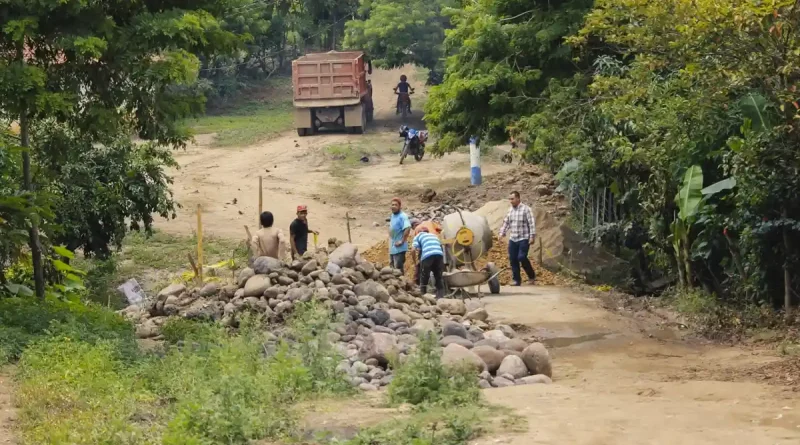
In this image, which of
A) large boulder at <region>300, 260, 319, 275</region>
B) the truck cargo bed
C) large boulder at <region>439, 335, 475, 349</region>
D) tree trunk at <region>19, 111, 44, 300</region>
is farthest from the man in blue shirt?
the truck cargo bed

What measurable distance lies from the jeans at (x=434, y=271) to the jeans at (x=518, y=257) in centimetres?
206

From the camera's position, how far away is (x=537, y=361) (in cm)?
1203

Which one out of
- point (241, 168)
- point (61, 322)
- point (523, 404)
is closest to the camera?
point (523, 404)

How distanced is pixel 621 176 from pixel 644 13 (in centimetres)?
540

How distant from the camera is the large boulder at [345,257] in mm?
15703

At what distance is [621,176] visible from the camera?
61.1 ft

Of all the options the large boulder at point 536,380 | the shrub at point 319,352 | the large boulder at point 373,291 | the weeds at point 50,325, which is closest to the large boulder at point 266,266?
the large boulder at point 373,291

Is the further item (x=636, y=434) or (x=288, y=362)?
(x=288, y=362)

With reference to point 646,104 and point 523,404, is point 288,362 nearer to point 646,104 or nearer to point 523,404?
point 523,404

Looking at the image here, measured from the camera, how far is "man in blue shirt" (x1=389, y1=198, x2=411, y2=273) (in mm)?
17562

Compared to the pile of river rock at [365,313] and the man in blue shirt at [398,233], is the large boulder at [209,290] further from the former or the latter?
the man in blue shirt at [398,233]

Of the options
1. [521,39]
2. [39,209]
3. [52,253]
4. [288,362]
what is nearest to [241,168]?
[521,39]

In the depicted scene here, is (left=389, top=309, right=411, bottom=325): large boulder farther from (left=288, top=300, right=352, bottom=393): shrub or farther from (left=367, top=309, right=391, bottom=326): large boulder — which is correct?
(left=288, top=300, right=352, bottom=393): shrub

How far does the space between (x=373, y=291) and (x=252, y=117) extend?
30.3 metres
